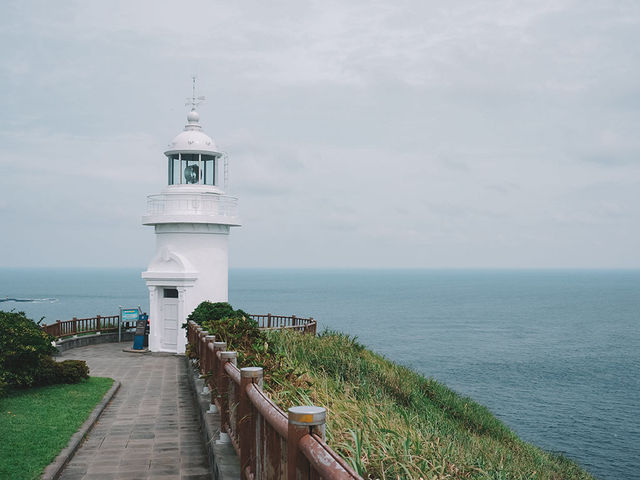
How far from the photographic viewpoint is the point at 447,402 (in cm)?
1638

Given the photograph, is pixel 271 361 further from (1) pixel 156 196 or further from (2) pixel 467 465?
(1) pixel 156 196

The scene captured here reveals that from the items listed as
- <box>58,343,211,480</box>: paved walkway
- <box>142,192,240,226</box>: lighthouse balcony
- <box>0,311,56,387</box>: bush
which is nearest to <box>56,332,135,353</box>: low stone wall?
<box>142,192,240,226</box>: lighthouse balcony

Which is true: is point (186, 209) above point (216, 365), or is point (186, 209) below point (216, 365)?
above

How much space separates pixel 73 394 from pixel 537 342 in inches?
1934

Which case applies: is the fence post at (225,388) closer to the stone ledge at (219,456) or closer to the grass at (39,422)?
the stone ledge at (219,456)

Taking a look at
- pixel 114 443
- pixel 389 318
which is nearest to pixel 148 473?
pixel 114 443

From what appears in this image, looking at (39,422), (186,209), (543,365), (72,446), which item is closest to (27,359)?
(39,422)

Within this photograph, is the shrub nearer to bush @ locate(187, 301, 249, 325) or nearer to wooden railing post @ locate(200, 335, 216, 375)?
wooden railing post @ locate(200, 335, 216, 375)

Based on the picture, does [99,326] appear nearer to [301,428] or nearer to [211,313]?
[211,313]

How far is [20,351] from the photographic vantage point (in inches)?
477

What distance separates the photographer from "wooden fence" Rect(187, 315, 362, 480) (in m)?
2.77

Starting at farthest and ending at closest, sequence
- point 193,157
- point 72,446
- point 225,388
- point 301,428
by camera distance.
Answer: point 193,157 → point 72,446 → point 225,388 → point 301,428

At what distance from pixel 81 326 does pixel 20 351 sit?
1303 cm

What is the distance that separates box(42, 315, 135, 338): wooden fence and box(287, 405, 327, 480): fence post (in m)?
20.2
